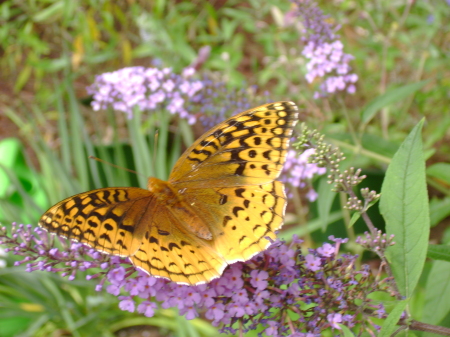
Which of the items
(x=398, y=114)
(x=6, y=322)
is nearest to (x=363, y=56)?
(x=398, y=114)

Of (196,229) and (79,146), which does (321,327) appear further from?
(79,146)

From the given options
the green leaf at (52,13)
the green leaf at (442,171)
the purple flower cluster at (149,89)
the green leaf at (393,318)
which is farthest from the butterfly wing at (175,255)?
the green leaf at (52,13)

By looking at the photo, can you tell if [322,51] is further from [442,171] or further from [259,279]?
[259,279]

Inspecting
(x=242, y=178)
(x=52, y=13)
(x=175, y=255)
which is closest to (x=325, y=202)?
(x=242, y=178)

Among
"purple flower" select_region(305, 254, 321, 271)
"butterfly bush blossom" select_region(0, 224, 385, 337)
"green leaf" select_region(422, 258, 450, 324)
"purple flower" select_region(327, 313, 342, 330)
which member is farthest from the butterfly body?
"green leaf" select_region(422, 258, 450, 324)

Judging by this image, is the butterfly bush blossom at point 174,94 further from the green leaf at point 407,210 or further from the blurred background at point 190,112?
the green leaf at point 407,210
